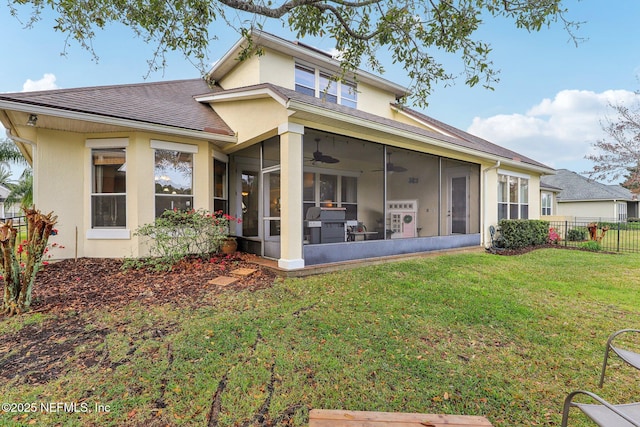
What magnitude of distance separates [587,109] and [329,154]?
22.1m

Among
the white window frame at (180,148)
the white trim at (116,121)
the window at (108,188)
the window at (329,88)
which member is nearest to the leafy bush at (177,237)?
the white window frame at (180,148)

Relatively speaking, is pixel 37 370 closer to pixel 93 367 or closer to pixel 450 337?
pixel 93 367

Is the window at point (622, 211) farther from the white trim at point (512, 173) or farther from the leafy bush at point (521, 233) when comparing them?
the leafy bush at point (521, 233)

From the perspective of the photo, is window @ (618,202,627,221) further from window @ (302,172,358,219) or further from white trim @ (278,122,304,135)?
white trim @ (278,122,304,135)

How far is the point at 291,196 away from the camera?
578 cm

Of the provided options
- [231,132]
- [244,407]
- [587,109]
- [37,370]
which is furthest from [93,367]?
[587,109]

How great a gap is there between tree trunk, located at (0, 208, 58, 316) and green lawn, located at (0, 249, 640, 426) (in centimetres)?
40

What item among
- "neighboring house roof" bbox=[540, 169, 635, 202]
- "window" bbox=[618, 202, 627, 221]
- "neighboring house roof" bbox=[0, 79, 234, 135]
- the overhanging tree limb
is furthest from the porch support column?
"window" bbox=[618, 202, 627, 221]

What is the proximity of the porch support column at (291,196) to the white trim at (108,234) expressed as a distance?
4238mm

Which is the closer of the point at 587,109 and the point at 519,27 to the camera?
the point at 519,27

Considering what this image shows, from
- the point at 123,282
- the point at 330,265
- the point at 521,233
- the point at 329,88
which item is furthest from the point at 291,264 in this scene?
the point at 521,233

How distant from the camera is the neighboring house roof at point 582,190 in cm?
2492

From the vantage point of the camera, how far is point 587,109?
20.0 metres

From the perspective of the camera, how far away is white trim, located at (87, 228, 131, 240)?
7.08 metres
